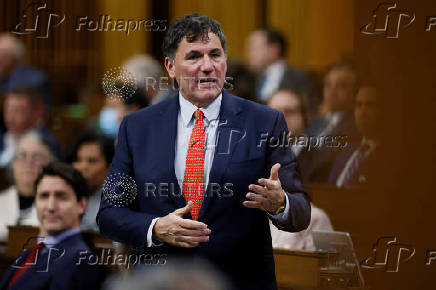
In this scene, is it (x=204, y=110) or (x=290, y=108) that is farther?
(x=290, y=108)

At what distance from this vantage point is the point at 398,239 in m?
2.57

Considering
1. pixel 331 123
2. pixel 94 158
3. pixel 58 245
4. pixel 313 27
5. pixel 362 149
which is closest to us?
pixel 58 245

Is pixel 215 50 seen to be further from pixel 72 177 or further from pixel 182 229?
pixel 72 177

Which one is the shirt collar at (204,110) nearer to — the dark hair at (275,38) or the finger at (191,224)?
the finger at (191,224)

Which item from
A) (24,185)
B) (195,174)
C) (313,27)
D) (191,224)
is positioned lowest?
(24,185)

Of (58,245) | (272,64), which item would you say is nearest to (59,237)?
(58,245)

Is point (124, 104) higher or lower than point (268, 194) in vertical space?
higher

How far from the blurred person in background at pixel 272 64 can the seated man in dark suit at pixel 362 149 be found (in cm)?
99

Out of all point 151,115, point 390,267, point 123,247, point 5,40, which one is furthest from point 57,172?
point 5,40

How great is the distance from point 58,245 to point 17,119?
4.99 feet

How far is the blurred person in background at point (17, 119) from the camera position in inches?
160

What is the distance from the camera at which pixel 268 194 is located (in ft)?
6.38

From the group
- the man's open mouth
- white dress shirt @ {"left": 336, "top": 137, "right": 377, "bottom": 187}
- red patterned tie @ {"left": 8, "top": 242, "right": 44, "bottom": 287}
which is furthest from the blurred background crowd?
the man's open mouth

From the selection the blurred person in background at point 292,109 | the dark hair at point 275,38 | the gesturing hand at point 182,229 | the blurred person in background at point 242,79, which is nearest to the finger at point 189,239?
the gesturing hand at point 182,229
